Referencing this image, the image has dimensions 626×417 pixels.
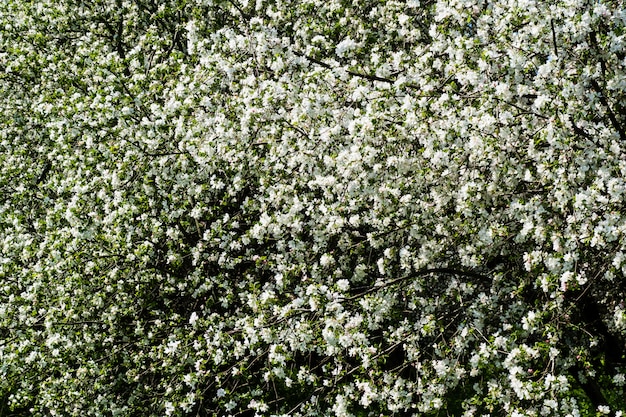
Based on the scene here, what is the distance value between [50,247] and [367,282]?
15.5ft

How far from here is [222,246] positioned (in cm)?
928

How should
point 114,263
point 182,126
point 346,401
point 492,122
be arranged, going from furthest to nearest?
1. point 114,263
2. point 182,126
3. point 346,401
4. point 492,122

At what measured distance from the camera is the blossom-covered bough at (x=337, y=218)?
649 centimetres

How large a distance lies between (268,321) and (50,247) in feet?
13.6

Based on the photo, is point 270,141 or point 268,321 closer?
point 268,321

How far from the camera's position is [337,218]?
7.93 m

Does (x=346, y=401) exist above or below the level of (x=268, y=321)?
below

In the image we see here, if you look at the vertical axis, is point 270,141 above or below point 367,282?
above

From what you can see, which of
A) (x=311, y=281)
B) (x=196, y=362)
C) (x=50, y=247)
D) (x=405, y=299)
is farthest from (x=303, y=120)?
(x=50, y=247)

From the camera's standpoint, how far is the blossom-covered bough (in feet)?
21.3

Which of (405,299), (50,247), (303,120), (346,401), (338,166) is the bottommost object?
(346,401)

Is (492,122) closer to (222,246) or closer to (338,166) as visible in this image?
(338,166)

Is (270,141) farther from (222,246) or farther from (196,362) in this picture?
(196,362)

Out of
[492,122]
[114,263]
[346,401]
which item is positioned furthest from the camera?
[114,263]
